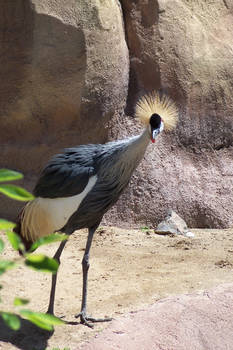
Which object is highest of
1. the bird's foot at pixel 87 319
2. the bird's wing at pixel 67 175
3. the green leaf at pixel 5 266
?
the green leaf at pixel 5 266

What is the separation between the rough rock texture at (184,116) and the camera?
6.86 meters

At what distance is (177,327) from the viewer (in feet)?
13.3

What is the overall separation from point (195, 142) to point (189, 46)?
106 centimetres

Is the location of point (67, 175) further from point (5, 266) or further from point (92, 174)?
point (5, 266)

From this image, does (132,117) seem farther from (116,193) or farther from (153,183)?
(116,193)

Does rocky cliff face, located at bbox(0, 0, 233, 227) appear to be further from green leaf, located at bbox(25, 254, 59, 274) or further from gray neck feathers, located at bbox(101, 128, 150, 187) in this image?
green leaf, located at bbox(25, 254, 59, 274)

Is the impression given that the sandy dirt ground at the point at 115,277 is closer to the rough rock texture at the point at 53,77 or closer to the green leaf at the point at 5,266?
the rough rock texture at the point at 53,77

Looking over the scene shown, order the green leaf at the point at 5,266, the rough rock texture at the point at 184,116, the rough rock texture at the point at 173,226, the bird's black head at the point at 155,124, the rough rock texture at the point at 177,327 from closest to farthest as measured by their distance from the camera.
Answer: the green leaf at the point at 5,266
the rough rock texture at the point at 177,327
the bird's black head at the point at 155,124
the rough rock texture at the point at 173,226
the rough rock texture at the point at 184,116

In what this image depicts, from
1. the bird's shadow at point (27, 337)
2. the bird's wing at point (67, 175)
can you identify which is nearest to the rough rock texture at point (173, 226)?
the bird's wing at point (67, 175)

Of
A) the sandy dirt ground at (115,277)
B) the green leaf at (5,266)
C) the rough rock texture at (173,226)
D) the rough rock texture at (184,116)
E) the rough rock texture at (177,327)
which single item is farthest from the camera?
the rough rock texture at (184,116)

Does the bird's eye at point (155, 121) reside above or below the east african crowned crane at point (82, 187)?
above

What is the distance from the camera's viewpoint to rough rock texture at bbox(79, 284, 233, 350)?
3.91 m

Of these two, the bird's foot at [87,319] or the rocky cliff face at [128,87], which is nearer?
the bird's foot at [87,319]

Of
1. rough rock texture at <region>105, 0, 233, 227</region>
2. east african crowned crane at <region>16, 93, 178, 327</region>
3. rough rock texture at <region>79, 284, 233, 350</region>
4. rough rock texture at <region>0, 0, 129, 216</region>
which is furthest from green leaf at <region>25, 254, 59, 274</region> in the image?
rough rock texture at <region>105, 0, 233, 227</region>
